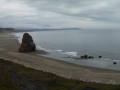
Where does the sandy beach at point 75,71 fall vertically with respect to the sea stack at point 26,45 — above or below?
below

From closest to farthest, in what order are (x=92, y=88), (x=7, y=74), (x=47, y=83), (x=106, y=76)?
(x=7, y=74) < (x=92, y=88) < (x=47, y=83) < (x=106, y=76)

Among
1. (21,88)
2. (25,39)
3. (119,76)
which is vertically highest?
(25,39)

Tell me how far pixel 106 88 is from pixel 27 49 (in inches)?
1939

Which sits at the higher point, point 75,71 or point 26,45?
point 26,45

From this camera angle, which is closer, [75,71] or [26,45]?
[75,71]

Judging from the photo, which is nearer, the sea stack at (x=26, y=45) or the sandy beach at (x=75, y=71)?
the sandy beach at (x=75, y=71)

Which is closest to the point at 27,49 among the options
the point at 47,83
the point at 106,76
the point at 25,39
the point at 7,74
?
the point at 25,39

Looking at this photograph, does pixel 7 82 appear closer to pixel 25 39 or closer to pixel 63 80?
pixel 63 80

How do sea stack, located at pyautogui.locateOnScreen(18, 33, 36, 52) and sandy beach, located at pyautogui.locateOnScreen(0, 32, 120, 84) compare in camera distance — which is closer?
sandy beach, located at pyautogui.locateOnScreen(0, 32, 120, 84)

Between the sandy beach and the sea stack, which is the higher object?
the sea stack

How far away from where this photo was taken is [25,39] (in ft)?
233

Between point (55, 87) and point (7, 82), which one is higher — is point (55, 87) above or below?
below

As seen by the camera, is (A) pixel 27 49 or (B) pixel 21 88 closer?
(B) pixel 21 88

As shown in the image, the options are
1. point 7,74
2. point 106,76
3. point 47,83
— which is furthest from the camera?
point 106,76
